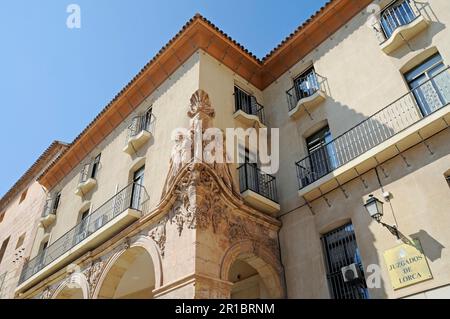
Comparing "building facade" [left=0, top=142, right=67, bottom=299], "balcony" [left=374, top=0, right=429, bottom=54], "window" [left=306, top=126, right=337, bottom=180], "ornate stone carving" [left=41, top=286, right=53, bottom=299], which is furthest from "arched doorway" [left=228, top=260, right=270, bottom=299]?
"building facade" [left=0, top=142, right=67, bottom=299]

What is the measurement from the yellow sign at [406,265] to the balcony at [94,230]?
252 inches

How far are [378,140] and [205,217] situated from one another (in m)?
4.47

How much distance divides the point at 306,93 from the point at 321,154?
239cm

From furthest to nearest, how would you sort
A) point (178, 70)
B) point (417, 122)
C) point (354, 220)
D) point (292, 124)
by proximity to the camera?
point (178, 70)
point (292, 124)
point (354, 220)
point (417, 122)

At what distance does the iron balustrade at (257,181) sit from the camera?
388 inches

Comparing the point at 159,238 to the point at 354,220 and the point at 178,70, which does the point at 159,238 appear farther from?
the point at 178,70

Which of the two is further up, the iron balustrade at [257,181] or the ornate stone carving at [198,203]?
the iron balustrade at [257,181]

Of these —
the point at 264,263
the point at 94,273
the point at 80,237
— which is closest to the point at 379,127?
the point at 264,263

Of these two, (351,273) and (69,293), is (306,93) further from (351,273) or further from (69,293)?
(69,293)

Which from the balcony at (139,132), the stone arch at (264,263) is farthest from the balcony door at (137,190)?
the stone arch at (264,263)

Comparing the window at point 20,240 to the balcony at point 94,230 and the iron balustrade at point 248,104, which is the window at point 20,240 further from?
the iron balustrade at point 248,104

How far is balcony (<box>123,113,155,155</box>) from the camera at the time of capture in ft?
39.7
